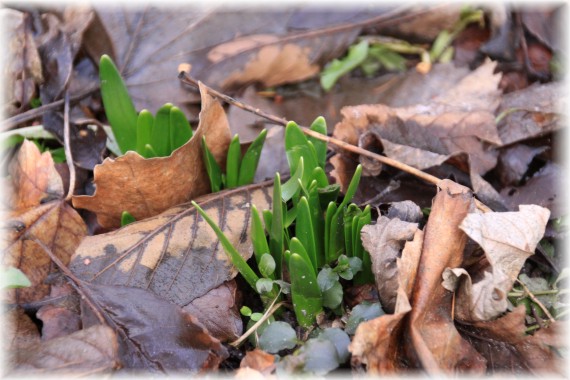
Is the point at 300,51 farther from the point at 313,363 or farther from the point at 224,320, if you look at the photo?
the point at 313,363

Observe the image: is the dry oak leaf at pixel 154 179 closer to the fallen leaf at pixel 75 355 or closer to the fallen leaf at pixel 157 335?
the fallen leaf at pixel 157 335

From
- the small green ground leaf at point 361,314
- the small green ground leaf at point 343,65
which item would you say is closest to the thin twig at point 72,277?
the small green ground leaf at point 361,314

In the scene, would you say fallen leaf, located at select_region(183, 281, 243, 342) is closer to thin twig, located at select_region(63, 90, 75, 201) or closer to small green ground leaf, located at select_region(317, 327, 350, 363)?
small green ground leaf, located at select_region(317, 327, 350, 363)

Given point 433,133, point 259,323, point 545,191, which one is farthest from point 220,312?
point 545,191

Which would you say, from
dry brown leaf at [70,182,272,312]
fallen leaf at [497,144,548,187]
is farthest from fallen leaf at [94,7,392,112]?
fallen leaf at [497,144,548,187]

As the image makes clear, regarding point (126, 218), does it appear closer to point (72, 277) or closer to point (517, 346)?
point (72, 277)

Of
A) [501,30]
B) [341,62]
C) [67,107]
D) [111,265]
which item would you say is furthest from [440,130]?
[67,107]
